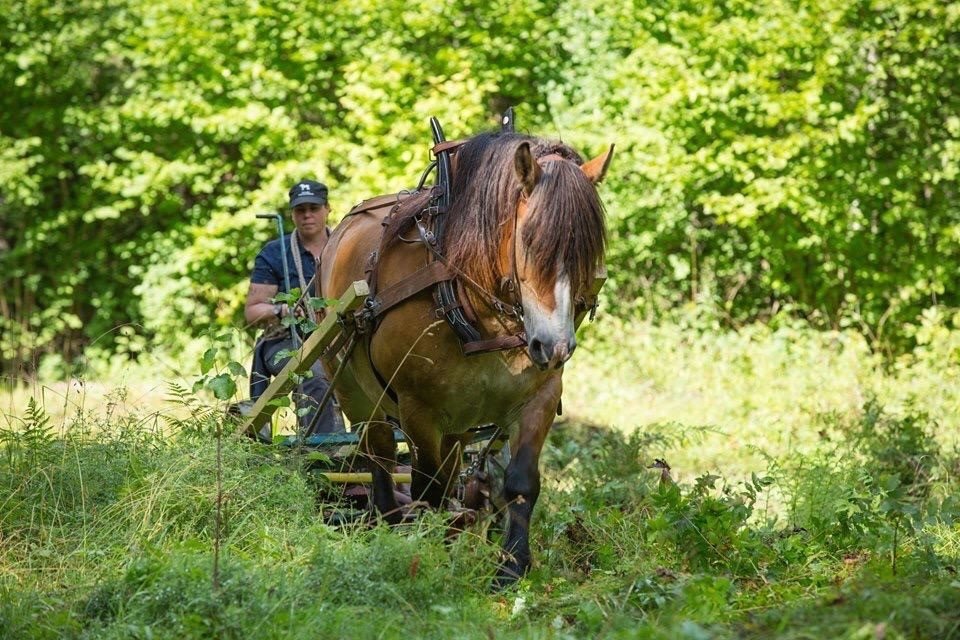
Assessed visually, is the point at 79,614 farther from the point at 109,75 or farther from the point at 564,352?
the point at 109,75

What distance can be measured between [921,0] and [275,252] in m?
6.38

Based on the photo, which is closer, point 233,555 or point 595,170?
point 233,555

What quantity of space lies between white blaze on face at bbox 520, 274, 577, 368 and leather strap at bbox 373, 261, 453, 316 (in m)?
0.53

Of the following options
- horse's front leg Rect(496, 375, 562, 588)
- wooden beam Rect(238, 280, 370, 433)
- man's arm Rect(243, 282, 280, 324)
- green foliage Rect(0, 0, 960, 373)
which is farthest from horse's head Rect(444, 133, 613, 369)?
green foliage Rect(0, 0, 960, 373)

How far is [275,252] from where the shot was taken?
7289 millimetres

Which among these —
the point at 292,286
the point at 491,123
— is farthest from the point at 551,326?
the point at 491,123

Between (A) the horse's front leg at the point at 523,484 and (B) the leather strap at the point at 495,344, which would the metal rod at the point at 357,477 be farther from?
(B) the leather strap at the point at 495,344

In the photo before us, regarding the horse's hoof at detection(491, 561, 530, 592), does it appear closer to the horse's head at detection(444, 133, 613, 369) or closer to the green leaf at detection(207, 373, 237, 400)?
the horse's head at detection(444, 133, 613, 369)

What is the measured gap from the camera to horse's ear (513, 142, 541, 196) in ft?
15.1

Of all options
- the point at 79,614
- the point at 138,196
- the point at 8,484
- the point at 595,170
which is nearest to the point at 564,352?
the point at 595,170

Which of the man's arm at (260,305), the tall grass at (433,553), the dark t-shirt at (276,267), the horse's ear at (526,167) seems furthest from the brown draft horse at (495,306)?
the dark t-shirt at (276,267)

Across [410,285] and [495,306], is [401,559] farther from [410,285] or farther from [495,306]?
[410,285]

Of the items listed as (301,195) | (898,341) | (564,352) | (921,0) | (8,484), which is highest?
(921,0)

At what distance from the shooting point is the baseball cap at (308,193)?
7.25 metres
